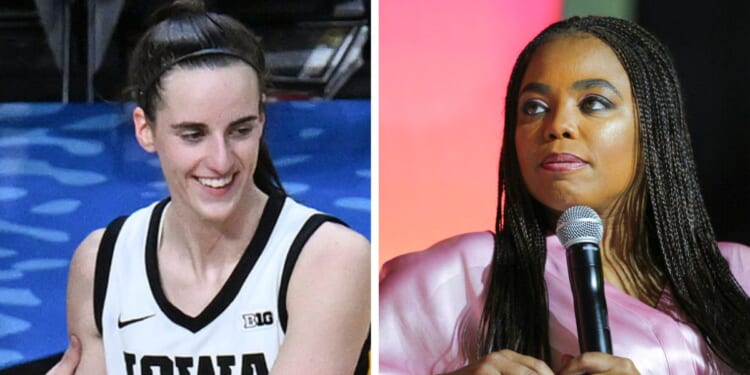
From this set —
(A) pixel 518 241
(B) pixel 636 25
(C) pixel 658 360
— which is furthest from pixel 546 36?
(C) pixel 658 360

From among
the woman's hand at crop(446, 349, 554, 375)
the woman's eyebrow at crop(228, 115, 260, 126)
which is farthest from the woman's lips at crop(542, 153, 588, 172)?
the woman's eyebrow at crop(228, 115, 260, 126)

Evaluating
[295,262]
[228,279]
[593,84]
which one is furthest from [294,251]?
[593,84]

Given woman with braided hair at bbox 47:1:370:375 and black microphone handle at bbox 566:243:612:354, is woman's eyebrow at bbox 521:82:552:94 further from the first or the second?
woman with braided hair at bbox 47:1:370:375

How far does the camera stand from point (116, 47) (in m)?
2.71

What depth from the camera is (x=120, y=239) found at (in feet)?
8.91

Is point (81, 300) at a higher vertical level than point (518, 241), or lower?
lower

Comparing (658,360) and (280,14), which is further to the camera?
(280,14)

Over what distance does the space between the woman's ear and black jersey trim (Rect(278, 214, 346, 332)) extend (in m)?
0.45

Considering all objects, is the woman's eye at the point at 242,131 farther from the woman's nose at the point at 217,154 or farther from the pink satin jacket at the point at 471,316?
the pink satin jacket at the point at 471,316

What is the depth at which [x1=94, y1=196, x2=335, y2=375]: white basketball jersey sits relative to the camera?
104 inches

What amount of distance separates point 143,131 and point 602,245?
125 cm

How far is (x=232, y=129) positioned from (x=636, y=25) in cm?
110

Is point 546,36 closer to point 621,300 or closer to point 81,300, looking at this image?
point 621,300

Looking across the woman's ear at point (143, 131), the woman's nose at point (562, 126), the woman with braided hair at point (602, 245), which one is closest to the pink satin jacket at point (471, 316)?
the woman with braided hair at point (602, 245)
